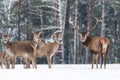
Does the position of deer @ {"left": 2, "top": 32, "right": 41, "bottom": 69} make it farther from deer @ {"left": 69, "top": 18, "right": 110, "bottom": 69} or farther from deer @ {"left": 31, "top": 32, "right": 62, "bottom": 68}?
deer @ {"left": 69, "top": 18, "right": 110, "bottom": 69}

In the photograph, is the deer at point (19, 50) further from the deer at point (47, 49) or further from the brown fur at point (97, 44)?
the brown fur at point (97, 44)

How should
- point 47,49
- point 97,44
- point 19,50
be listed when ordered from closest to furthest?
point 97,44
point 19,50
point 47,49

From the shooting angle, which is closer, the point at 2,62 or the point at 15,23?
the point at 2,62

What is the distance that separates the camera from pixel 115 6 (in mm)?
40562

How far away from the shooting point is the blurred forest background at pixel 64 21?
1549 inches

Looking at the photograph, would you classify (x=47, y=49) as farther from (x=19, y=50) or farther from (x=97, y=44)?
(x=97, y=44)

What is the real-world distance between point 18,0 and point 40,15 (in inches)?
104

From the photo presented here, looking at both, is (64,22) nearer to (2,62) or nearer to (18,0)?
(18,0)

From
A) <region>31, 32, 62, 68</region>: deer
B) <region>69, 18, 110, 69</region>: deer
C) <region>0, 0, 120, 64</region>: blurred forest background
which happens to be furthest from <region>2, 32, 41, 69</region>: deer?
<region>0, 0, 120, 64</region>: blurred forest background

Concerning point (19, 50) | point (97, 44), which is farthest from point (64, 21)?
point (97, 44)

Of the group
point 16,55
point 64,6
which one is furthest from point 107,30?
point 16,55

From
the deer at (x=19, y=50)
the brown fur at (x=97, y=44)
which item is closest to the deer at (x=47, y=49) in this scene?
the deer at (x=19, y=50)

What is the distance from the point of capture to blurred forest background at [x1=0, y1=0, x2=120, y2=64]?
39344 mm

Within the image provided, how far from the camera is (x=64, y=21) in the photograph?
42000mm
